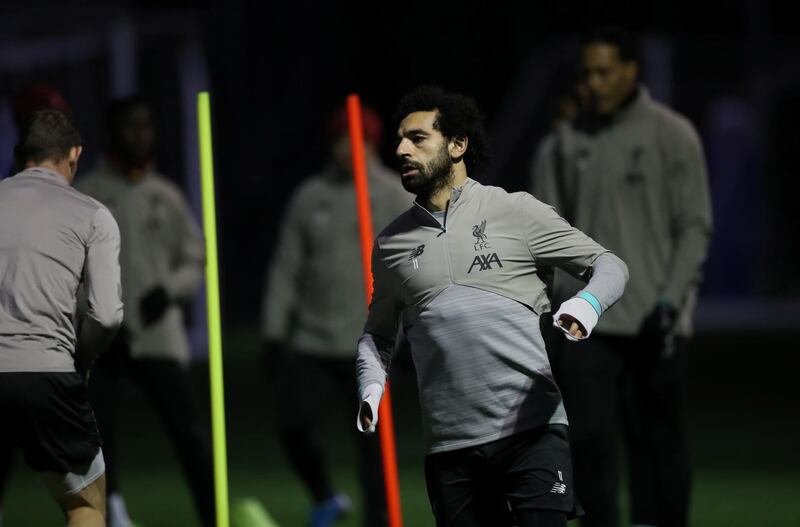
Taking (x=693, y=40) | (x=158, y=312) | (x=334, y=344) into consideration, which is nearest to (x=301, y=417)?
(x=334, y=344)

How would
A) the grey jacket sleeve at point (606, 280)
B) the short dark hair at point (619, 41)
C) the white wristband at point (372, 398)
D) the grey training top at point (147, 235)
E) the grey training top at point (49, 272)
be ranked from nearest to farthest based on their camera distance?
the grey jacket sleeve at point (606, 280) < the white wristband at point (372, 398) < the grey training top at point (49, 272) < the short dark hair at point (619, 41) < the grey training top at point (147, 235)

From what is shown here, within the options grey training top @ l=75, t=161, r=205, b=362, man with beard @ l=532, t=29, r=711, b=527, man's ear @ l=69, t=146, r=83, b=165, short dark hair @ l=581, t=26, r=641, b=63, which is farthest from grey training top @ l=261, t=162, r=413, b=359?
man's ear @ l=69, t=146, r=83, b=165

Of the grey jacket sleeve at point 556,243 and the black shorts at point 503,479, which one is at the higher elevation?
the grey jacket sleeve at point 556,243

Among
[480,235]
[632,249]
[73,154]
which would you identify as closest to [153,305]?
[73,154]

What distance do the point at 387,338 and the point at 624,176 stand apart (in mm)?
2188

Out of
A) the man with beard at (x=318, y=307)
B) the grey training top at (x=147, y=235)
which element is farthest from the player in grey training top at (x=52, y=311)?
the man with beard at (x=318, y=307)

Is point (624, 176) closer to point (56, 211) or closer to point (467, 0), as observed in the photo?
point (56, 211)

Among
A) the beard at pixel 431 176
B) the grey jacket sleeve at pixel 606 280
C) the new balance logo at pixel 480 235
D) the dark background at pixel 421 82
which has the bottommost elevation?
the grey jacket sleeve at pixel 606 280

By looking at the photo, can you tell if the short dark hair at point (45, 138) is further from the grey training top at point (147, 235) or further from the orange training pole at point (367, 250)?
the grey training top at point (147, 235)

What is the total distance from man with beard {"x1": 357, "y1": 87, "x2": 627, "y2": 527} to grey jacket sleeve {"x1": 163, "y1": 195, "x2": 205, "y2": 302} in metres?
2.99

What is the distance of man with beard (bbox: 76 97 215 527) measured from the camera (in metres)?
8.12

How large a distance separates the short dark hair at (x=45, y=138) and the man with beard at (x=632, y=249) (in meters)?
2.51

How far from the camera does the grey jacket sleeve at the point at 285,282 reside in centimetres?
922

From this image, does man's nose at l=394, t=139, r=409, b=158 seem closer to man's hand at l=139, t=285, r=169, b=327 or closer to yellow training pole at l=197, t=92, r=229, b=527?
yellow training pole at l=197, t=92, r=229, b=527
